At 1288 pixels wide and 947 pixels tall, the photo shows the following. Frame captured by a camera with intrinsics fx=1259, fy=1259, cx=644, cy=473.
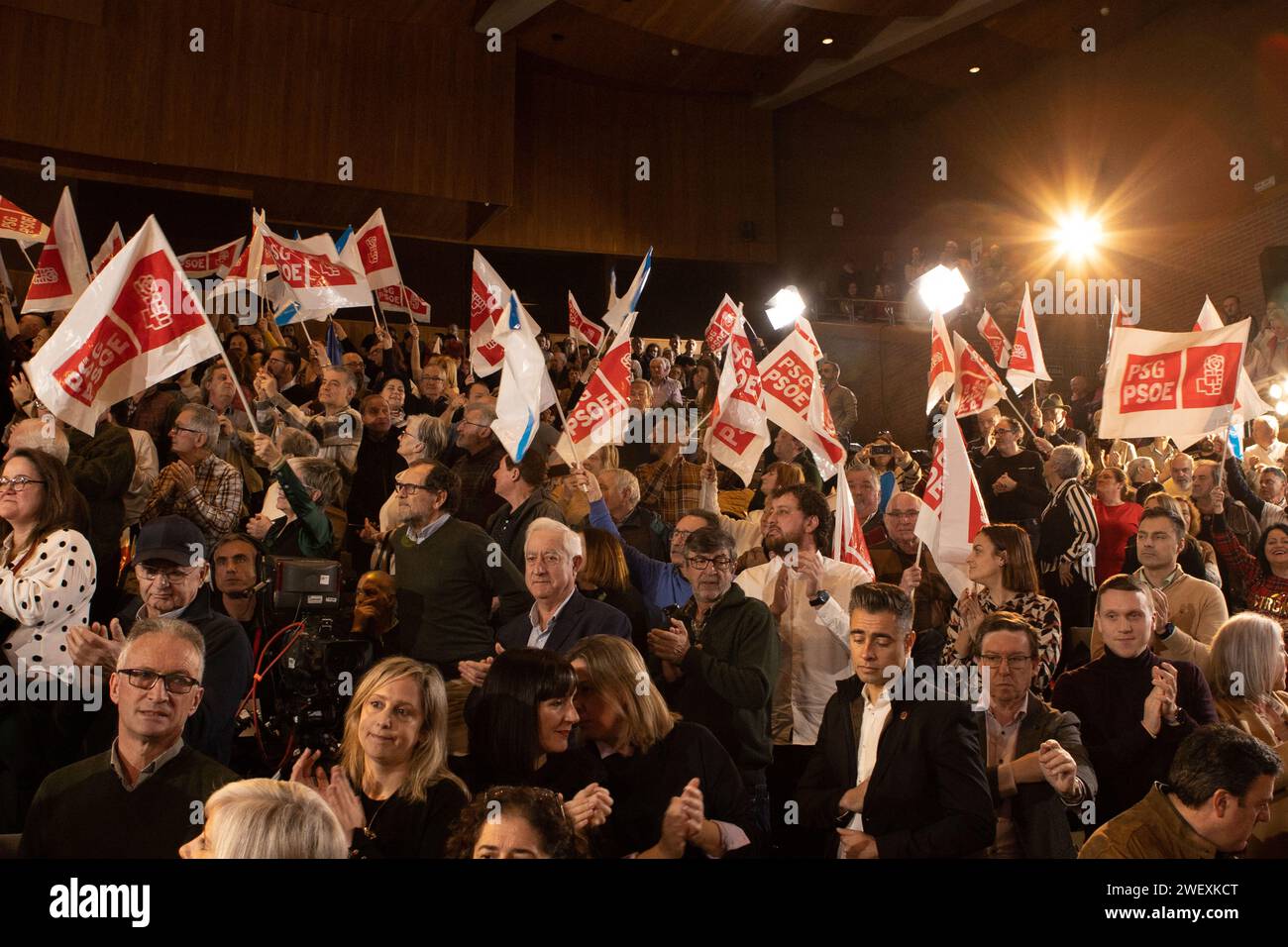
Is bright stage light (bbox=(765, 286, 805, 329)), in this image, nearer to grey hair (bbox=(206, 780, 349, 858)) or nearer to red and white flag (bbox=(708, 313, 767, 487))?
red and white flag (bbox=(708, 313, 767, 487))

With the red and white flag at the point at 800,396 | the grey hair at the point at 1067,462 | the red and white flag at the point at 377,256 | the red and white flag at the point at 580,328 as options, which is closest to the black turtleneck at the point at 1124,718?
the red and white flag at the point at 800,396

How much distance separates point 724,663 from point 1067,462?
3765 millimetres

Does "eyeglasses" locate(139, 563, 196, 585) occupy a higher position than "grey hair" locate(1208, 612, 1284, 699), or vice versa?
"eyeglasses" locate(139, 563, 196, 585)

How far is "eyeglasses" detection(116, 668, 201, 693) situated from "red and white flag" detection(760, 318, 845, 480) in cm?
397

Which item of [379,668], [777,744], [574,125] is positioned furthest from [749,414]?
[574,125]

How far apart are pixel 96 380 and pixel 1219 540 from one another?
6.12m

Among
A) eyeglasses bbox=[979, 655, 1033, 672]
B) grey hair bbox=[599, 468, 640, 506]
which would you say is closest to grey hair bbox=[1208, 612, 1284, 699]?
eyeglasses bbox=[979, 655, 1033, 672]

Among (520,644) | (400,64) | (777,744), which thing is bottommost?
(777,744)

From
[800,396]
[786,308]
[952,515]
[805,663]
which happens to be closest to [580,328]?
[786,308]

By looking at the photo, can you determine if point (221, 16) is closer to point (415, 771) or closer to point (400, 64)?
point (400, 64)

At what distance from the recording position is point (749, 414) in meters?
6.84

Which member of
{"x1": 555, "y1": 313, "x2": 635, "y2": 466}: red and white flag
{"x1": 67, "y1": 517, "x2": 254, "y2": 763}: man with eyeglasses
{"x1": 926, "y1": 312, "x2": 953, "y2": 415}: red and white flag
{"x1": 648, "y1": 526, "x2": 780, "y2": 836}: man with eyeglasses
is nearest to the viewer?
{"x1": 67, "y1": 517, "x2": 254, "y2": 763}: man with eyeglasses

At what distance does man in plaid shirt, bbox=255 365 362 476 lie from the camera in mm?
6965

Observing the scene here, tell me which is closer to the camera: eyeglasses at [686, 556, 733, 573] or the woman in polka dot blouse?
the woman in polka dot blouse
